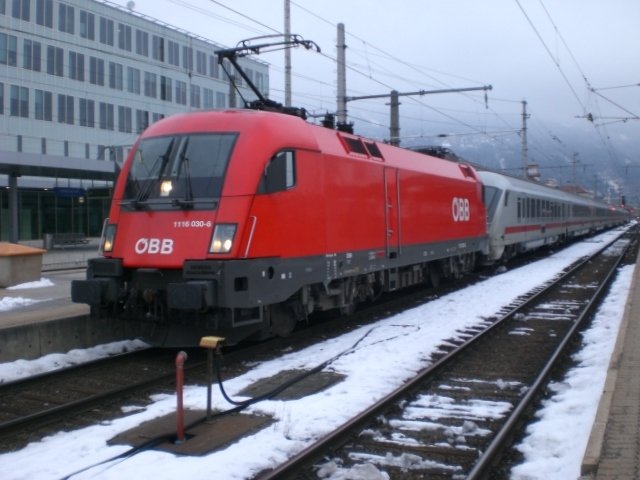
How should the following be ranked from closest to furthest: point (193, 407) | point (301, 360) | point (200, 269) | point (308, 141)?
1. point (193, 407)
2. point (200, 269)
3. point (301, 360)
4. point (308, 141)

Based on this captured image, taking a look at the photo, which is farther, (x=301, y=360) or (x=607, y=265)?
(x=607, y=265)

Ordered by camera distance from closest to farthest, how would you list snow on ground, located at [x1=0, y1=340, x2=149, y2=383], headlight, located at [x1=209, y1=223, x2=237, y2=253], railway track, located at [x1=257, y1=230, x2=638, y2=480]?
railway track, located at [x1=257, y1=230, x2=638, y2=480]
headlight, located at [x1=209, y1=223, x2=237, y2=253]
snow on ground, located at [x1=0, y1=340, x2=149, y2=383]

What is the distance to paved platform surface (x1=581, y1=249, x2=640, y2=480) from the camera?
4574 mm

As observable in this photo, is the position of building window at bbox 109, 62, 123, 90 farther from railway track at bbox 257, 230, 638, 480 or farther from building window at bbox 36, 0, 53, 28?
railway track at bbox 257, 230, 638, 480

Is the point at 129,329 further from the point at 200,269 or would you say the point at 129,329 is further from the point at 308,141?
the point at 308,141

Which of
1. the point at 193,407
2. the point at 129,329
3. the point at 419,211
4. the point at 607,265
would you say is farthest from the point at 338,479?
the point at 607,265

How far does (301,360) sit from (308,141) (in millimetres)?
3161

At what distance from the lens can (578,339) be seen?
10742 millimetres

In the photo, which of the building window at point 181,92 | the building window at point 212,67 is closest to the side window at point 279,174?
the building window at point 181,92

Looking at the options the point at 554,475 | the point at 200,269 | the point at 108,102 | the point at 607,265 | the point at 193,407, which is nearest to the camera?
the point at 554,475

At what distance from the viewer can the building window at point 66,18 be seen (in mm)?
44812

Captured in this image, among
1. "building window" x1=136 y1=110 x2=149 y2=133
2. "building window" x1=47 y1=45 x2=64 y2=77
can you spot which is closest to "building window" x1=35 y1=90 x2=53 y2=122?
"building window" x1=47 y1=45 x2=64 y2=77

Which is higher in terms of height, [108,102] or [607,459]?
[108,102]

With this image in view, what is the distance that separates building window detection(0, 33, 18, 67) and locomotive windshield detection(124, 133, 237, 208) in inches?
1520
